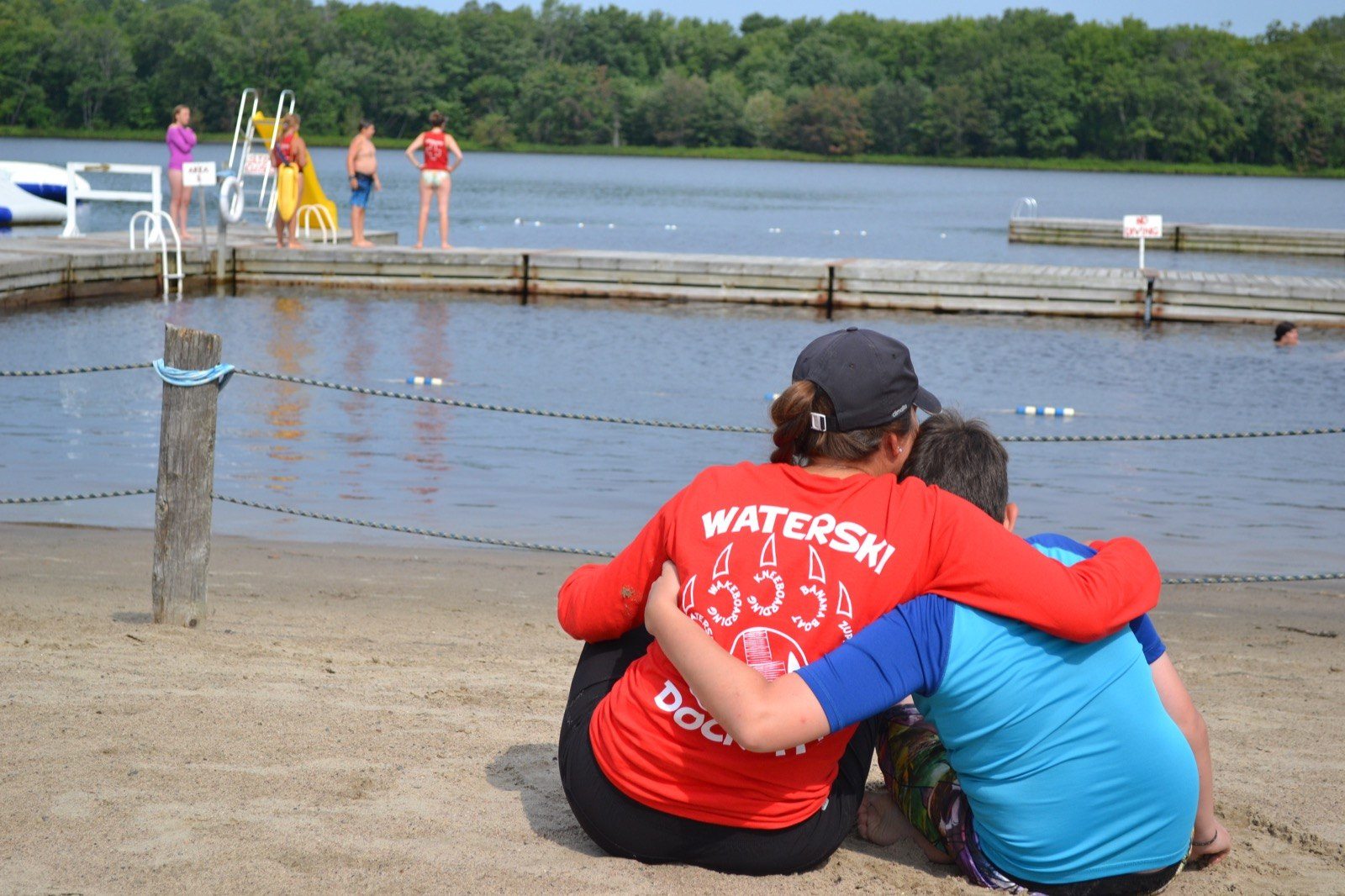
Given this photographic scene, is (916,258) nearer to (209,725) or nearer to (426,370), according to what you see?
(426,370)

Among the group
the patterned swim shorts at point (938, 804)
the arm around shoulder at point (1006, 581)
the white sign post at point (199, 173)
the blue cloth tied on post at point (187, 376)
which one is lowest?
the patterned swim shorts at point (938, 804)

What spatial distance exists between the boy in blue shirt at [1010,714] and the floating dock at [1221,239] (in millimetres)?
32264

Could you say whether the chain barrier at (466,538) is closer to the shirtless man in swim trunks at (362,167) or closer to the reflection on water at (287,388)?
the reflection on water at (287,388)

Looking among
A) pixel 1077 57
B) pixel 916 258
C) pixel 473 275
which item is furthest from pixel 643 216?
pixel 1077 57

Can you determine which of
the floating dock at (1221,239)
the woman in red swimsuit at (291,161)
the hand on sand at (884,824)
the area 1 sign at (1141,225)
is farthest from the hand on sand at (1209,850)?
the floating dock at (1221,239)

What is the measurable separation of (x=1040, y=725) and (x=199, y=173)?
627 inches

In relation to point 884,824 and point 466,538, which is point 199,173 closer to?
point 466,538

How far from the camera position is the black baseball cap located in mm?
2621

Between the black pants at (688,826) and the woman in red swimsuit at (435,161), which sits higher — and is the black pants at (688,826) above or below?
→ below

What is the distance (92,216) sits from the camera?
3606cm

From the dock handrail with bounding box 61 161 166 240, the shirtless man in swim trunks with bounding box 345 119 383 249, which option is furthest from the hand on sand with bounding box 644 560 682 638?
the dock handrail with bounding box 61 161 166 240

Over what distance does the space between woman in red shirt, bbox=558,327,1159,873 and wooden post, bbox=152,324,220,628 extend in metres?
2.49

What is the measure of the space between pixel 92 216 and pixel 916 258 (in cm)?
2109

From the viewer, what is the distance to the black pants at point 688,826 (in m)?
2.82
